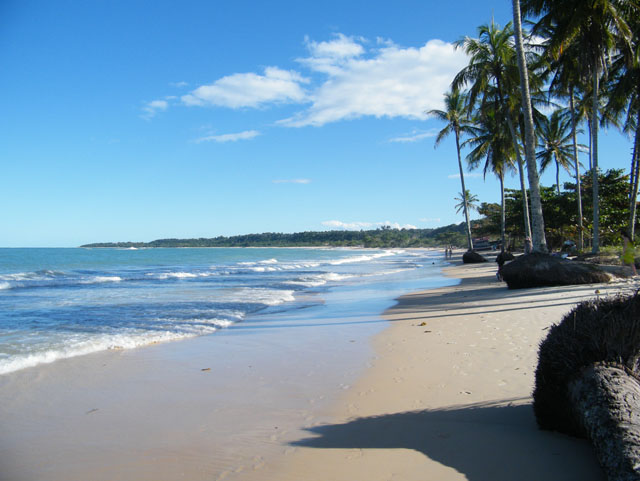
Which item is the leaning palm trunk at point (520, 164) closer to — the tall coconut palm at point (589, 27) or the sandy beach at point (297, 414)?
the tall coconut palm at point (589, 27)

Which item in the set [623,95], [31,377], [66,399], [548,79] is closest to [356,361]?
[66,399]

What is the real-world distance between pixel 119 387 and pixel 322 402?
2781 millimetres

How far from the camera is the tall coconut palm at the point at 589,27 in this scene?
15.2 metres

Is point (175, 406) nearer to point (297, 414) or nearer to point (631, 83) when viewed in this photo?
point (297, 414)

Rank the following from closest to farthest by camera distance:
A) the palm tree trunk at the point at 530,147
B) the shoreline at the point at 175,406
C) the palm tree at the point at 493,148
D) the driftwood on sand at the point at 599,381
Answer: the driftwood on sand at the point at 599,381 → the shoreline at the point at 175,406 → the palm tree trunk at the point at 530,147 → the palm tree at the point at 493,148

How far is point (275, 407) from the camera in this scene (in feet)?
14.4

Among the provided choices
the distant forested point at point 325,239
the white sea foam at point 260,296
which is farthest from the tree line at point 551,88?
the distant forested point at point 325,239

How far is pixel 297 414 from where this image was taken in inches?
164

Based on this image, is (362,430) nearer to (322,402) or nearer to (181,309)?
(322,402)

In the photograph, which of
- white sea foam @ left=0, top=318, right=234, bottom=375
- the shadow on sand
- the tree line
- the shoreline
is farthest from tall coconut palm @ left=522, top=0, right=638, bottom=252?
the shadow on sand

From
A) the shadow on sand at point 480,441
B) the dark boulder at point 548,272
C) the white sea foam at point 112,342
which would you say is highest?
the dark boulder at point 548,272

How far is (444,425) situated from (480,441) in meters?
0.40

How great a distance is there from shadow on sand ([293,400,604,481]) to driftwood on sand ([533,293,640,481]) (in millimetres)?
204

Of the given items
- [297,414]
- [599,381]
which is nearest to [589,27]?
[599,381]
